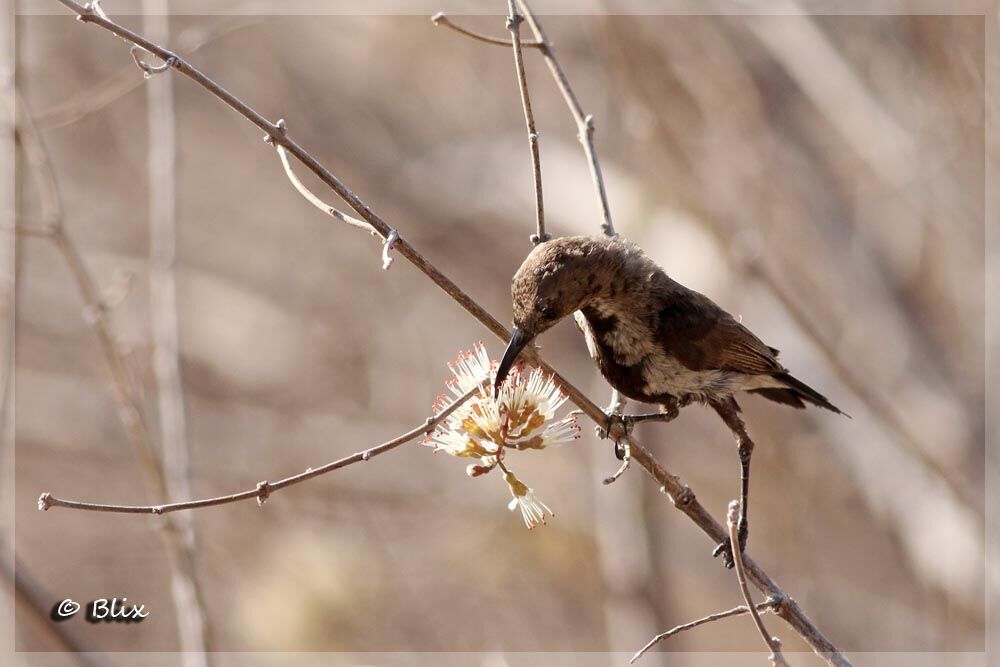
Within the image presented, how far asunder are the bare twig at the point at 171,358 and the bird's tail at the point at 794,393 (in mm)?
2284

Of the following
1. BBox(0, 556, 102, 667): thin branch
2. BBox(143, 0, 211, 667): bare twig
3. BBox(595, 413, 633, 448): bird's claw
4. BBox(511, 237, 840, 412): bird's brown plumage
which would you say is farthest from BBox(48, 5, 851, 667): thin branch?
BBox(0, 556, 102, 667): thin branch

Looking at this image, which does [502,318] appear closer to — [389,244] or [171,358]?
[171,358]

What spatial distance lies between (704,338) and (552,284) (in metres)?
0.79

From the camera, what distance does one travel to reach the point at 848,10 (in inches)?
282

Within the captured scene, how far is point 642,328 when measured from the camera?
338cm

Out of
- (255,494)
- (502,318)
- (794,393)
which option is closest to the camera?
(255,494)

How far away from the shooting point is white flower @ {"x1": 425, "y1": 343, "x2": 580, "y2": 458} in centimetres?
254

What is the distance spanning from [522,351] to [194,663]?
1.78m

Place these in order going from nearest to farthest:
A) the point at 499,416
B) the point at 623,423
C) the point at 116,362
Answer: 1. the point at 499,416
2. the point at 623,423
3. the point at 116,362


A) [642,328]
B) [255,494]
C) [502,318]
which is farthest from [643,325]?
[502,318]

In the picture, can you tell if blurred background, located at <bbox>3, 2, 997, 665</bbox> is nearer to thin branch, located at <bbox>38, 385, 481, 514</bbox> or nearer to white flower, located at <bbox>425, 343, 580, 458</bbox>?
white flower, located at <bbox>425, 343, 580, 458</bbox>

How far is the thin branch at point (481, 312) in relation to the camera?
2.20 m

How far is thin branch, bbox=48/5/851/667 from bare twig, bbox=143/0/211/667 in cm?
133

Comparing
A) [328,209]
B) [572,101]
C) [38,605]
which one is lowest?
[38,605]
